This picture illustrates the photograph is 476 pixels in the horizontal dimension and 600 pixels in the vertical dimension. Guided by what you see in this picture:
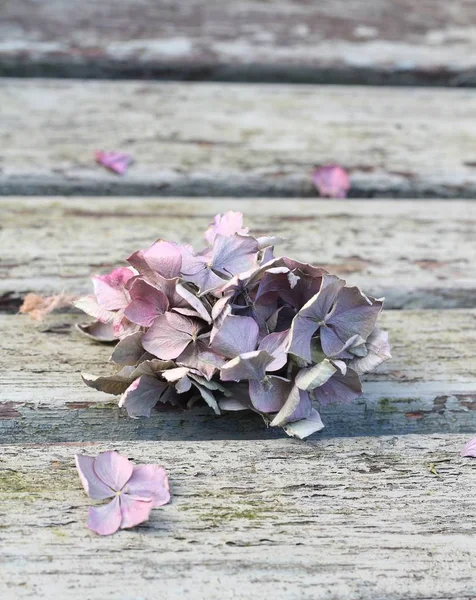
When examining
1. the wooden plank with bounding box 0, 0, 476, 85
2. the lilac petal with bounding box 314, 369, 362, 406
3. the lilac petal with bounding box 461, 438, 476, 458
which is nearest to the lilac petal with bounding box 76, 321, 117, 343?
the lilac petal with bounding box 314, 369, 362, 406

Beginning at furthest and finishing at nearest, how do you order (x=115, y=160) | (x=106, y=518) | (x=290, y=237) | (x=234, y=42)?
(x=234, y=42)
(x=115, y=160)
(x=290, y=237)
(x=106, y=518)

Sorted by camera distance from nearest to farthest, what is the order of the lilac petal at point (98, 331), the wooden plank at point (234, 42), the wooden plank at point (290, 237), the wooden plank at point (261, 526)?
the wooden plank at point (261, 526) → the lilac petal at point (98, 331) → the wooden plank at point (290, 237) → the wooden plank at point (234, 42)

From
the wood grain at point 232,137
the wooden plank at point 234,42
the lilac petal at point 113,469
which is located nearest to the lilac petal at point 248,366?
the lilac petal at point 113,469

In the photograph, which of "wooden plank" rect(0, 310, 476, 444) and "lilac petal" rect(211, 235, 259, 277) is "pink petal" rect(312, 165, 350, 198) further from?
"lilac petal" rect(211, 235, 259, 277)

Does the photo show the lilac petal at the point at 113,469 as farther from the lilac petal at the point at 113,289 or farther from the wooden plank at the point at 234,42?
the wooden plank at the point at 234,42

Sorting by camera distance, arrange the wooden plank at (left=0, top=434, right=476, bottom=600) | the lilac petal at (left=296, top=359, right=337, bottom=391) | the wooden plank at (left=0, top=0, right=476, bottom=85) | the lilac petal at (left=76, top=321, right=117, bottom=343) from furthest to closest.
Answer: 1. the wooden plank at (left=0, top=0, right=476, bottom=85)
2. the lilac petal at (left=76, top=321, right=117, bottom=343)
3. the lilac petal at (left=296, top=359, right=337, bottom=391)
4. the wooden plank at (left=0, top=434, right=476, bottom=600)

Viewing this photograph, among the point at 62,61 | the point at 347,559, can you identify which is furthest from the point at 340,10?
the point at 347,559

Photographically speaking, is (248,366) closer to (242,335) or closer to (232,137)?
(242,335)

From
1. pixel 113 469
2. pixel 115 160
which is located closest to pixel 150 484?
pixel 113 469
